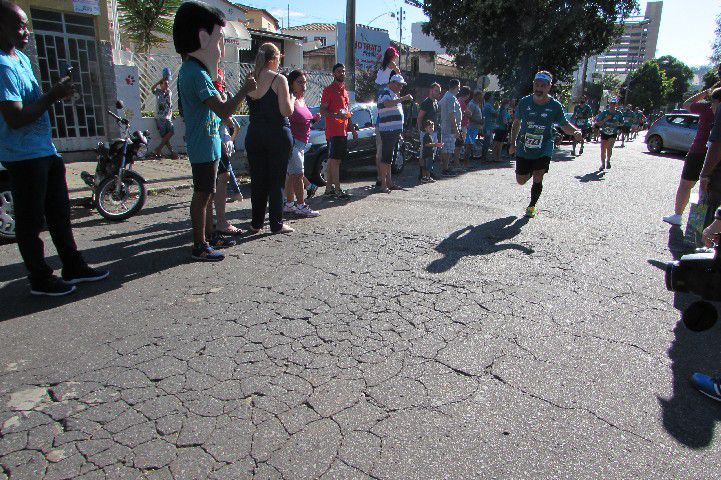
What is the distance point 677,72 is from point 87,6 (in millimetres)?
94753

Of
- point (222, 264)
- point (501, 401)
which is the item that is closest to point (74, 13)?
point (222, 264)

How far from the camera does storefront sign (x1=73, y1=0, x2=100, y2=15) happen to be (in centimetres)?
1041

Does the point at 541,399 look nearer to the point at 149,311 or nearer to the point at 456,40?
the point at 149,311

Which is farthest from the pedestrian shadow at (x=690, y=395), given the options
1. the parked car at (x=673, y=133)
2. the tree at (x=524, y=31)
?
the tree at (x=524, y=31)

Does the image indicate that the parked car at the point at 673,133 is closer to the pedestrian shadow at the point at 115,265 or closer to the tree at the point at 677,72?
the pedestrian shadow at the point at 115,265

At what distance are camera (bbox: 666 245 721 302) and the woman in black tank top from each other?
3.76m

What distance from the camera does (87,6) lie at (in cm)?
1052

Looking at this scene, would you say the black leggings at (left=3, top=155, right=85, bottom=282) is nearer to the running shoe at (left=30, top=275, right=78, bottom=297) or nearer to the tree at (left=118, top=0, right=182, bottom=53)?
the running shoe at (left=30, top=275, right=78, bottom=297)

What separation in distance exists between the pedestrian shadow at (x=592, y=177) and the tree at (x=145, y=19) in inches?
567

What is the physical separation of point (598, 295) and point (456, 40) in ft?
66.9

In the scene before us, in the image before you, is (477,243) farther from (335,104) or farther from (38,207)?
(38,207)

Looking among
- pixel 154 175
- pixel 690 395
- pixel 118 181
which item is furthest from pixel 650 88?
pixel 690 395

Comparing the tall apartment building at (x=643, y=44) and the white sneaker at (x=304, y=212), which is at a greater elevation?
the tall apartment building at (x=643, y=44)

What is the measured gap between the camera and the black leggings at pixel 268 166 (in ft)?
16.7
